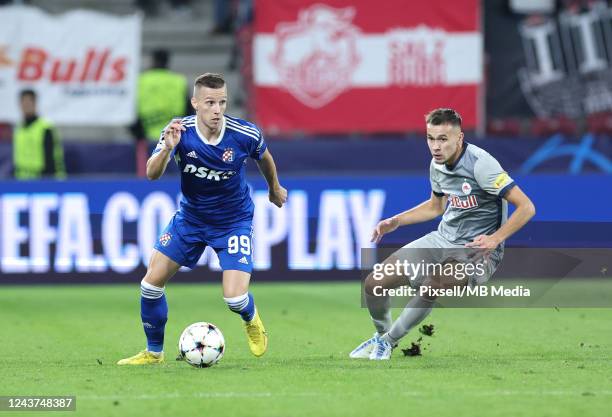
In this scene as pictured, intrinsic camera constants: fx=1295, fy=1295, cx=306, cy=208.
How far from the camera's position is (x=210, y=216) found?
29.4 ft

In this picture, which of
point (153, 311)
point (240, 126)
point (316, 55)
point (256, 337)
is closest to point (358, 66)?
point (316, 55)

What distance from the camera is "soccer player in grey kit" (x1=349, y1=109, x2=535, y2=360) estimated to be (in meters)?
8.70

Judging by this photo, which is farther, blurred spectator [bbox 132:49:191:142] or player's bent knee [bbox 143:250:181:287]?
blurred spectator [bbox 132:49:191:142]

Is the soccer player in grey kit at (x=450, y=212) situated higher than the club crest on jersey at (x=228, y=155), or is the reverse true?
the club crest on jersey at (x=228, y=155)

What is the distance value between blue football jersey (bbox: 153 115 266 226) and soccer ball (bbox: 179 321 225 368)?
0.84 meters

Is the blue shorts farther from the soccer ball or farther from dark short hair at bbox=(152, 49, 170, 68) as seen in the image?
dark short hair at bbox=(152, 49, 170, 68)

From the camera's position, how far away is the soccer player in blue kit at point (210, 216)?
8.73m

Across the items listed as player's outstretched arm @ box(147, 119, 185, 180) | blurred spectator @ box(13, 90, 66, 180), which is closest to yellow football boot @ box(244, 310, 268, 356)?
player's outstretched arm @ box(147, 119, 185, 180)

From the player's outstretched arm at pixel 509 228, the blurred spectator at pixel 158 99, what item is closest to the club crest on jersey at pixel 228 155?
the player's outstretched arm at pixel 509 228

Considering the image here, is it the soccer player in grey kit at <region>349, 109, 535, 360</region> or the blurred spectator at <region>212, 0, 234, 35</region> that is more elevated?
the blurred spectator at <region>212, 0, 234, 35</region>

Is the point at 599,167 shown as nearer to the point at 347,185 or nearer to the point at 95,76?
the point at 347,185

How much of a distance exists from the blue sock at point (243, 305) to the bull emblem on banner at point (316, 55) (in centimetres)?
920

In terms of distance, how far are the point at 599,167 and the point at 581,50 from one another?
6.32ft

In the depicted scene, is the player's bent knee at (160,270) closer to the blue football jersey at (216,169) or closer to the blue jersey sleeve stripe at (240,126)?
the blue football jersey at (216,169)
